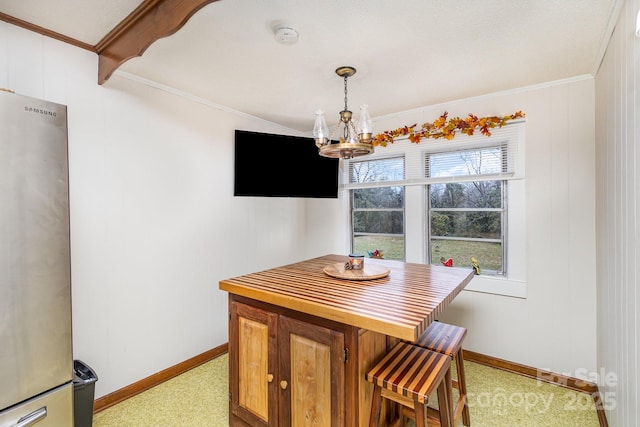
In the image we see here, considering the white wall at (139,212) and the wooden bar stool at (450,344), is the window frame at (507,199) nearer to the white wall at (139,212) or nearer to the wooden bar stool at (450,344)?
the wooden bar stool at (450,344)

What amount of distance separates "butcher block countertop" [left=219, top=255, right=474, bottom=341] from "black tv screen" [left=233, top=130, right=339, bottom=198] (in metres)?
1.34

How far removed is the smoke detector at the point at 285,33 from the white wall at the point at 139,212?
50.8 inches

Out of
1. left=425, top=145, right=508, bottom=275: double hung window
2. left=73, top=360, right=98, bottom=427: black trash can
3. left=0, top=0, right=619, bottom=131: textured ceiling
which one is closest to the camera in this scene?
left=0, top=0, right=619, bottom=131: textured ceiling

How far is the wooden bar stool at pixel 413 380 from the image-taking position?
132 centimetres

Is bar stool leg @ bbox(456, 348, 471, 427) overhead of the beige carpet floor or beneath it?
overhead

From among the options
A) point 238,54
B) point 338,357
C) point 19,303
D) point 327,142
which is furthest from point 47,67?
point 338,357

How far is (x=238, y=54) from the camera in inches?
78.1

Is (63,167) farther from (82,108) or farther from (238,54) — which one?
(238,54)

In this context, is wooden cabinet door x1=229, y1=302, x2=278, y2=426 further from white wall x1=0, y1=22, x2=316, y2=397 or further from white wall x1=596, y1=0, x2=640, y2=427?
white wall x1=596, y1=0, x2=640, y2=427

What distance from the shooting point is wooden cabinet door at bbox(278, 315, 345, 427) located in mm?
1380

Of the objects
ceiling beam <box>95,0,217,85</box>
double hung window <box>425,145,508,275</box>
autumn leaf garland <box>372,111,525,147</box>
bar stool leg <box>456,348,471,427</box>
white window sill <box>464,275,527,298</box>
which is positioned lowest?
bar stool leg <box>456,348,471,427</box>

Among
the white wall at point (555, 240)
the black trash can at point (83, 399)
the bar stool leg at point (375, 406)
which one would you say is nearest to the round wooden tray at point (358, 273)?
the bar stool leg at point (375, 406)

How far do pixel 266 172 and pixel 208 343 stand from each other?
1816 millimetres

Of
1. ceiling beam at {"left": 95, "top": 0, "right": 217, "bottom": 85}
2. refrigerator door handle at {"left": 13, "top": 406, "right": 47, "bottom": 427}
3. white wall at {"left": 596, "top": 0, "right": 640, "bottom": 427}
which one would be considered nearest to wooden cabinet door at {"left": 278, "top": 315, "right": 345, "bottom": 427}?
refrigerator door handle at {"left": 13, "top": 406, "right": 47, "bottom": 427}
